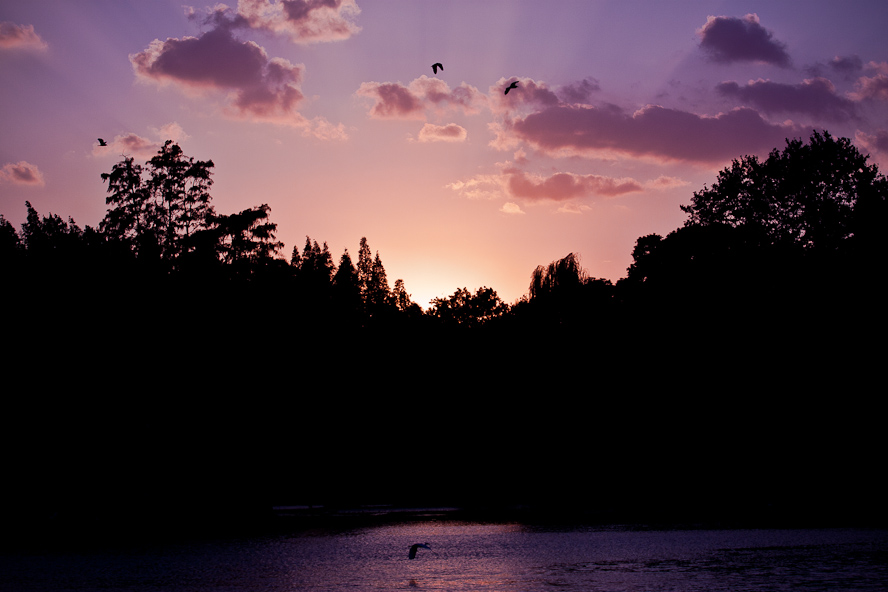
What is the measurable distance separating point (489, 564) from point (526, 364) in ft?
136

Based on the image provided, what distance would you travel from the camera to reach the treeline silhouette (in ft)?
122

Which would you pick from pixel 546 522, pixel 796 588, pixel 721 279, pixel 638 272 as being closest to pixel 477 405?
pixel 638 272

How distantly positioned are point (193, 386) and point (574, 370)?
25.2 metres

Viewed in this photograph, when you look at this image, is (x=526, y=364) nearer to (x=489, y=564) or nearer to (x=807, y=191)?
(x=807, y=191)

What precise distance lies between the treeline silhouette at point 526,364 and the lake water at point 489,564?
15.1 m

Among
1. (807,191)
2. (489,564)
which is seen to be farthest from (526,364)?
(489,564)

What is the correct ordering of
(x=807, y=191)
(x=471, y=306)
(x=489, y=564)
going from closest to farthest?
(x=489, y=564) → (x=807, y=191) → (x=471, y=306)

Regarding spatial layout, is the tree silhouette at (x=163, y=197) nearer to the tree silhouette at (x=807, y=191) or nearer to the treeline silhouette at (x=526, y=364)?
the treeline silhouette at (x=526, y=364)

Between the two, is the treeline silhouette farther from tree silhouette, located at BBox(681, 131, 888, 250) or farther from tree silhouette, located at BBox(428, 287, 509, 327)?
tree silhouette, located at BBox(428, 287, 509, 327)

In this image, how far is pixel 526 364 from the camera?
57.2m

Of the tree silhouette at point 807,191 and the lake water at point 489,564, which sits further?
the tree silhouette at point 807,191

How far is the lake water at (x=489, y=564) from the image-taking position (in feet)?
41.1

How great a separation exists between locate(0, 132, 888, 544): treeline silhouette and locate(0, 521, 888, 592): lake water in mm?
15107

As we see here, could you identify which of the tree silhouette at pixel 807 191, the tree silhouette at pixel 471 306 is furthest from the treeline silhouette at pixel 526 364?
the tree silhouette at pixel 471 306
